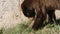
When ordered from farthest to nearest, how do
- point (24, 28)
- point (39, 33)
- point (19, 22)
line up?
point (19, 22)
point (24, 28)
point (39, 33)

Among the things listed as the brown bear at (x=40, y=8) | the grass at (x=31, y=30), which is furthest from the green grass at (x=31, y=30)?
the brown bear at (x=40, y=8)

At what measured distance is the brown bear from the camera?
9500mm

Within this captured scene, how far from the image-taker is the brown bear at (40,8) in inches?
374

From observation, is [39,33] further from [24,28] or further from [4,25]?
[4,25]

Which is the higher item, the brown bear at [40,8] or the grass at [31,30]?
the brown bear at [40,8]

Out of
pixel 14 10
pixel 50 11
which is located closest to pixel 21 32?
pixel 50 11

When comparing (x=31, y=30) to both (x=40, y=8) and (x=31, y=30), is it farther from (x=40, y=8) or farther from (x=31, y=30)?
(x=40, y=8)

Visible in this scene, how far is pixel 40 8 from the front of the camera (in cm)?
952

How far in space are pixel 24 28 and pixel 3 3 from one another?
1.71 meters

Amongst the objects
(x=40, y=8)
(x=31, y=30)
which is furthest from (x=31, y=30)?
(x=40, y=8)

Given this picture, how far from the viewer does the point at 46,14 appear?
380 inches

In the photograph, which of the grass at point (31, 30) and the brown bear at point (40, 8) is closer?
the grass at point (31, 30)

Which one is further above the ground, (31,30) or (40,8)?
(40,8)

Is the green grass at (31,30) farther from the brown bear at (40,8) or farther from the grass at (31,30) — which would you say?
the brown bear at (40,8)
